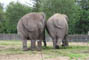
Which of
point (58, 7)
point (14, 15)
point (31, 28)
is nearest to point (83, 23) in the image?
point (58, 7)

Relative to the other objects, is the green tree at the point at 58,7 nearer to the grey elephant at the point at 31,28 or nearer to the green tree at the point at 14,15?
the green tree at the point at 14,15

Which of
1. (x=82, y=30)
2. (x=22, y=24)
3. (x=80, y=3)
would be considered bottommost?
(x=82, y=30)

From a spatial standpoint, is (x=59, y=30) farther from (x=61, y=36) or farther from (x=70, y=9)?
(x=70, y=9)

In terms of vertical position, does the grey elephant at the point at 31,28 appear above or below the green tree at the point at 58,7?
below

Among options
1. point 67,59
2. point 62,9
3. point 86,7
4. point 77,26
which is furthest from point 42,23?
point 86,7

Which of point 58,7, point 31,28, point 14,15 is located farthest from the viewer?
point 14,15

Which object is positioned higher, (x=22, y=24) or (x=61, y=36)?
(x=22, y=24)

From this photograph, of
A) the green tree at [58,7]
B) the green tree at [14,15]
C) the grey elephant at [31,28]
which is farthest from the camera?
the green tree at [14,15]

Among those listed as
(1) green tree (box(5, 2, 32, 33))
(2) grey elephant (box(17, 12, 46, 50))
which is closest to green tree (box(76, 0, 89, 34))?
(1) green tree (box(5, 2, 32, 33))

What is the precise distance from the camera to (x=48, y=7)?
108ft

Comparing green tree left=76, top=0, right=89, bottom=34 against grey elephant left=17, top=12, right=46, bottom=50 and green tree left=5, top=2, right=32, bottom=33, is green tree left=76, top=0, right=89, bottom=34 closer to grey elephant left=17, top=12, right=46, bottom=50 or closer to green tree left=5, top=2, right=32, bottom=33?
green tree left=5, top=2, right=32, bottom=33

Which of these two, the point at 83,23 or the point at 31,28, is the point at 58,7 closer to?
the point at 83,23

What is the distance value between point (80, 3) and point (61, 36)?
2999 centimetres

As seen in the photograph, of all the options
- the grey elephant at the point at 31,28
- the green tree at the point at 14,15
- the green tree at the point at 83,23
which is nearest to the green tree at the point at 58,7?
the green tree at the point at 83,23
